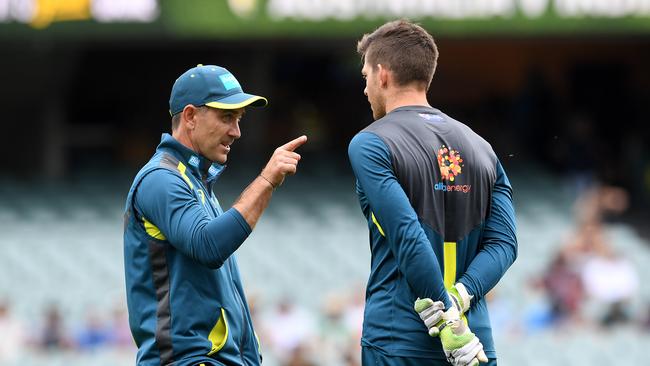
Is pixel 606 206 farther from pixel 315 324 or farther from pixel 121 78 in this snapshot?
pixel 121 78

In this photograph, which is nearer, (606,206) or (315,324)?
(315,324)

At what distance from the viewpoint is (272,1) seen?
13078 mm

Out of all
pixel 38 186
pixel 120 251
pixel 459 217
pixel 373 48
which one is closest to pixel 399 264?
pixel 459 217

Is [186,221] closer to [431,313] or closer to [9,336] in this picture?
[431,313]

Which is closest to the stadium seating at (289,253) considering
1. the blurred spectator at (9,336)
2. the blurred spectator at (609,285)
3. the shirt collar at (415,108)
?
the blurred spectator at (9,336)

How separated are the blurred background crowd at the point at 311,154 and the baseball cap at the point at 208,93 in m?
3.64

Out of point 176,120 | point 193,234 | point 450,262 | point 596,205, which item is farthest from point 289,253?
point 193,234

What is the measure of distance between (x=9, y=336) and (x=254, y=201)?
24.0ft

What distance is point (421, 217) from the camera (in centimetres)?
386

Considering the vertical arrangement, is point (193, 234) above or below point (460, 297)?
above

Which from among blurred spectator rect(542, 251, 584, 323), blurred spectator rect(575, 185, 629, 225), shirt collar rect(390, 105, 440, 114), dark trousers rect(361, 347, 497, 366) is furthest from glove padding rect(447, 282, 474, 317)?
blurred spectator rect(575, 185, 629, 225)

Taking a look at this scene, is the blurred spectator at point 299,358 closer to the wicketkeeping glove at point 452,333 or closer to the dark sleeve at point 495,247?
the dark sleeve at point 495,247

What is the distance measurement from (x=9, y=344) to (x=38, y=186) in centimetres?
474

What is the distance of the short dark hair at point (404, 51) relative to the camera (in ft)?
12.9
